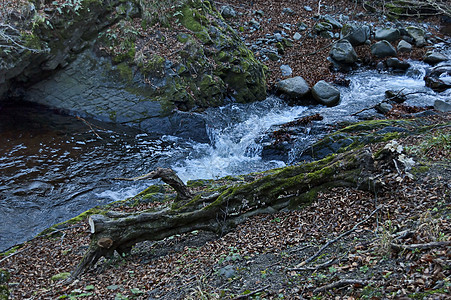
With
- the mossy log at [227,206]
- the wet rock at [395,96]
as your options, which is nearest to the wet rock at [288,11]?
the wet rock at [395,96]

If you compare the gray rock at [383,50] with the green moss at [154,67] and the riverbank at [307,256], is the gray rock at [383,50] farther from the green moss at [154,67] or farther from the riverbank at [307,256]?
the riverbank at [307,256]

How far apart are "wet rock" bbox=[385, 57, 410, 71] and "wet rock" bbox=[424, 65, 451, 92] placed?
1.10 m

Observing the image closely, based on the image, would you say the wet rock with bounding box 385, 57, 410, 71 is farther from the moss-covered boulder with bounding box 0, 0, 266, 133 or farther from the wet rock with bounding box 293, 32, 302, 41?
the moss-covered boulder with bounding box 0, 0, 266, 133

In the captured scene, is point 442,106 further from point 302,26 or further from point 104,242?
point 104,242

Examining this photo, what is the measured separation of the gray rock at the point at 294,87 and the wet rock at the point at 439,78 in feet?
16.6

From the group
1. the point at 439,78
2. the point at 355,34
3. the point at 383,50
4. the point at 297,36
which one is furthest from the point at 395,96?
the point at 297,36

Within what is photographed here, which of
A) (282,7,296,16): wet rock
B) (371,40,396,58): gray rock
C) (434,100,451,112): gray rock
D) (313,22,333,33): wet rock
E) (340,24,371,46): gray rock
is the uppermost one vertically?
(282,7,296,16): wet rock

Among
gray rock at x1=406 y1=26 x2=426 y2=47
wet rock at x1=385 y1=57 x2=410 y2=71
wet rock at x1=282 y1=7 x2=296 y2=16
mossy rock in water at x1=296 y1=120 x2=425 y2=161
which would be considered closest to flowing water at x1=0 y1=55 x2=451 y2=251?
mossy rock in water at x1=296 y1=120 x2=425 y2=161

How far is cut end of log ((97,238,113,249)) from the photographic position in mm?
5266

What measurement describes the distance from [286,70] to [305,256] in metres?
12.7

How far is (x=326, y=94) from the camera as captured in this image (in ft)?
43.4

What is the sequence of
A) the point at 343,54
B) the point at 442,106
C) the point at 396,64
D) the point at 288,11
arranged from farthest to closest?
1. the point at 288,11
2. the point at 343,54
3. the point at 396,64
4. the point at 442,106

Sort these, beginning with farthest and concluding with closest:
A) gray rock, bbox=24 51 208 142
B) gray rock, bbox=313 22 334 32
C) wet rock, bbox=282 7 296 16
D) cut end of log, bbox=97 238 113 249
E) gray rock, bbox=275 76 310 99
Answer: wet rock, bbox=282 7 296 16
gray rock, bbox=313 22 334 32
gray rock, bbox=275 76 310 99
gray rock, bbox=24 51 208 142
cut end of log, bbox=97 238 113 249

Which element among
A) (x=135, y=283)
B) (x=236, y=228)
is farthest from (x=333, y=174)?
(x=135, y=283)
